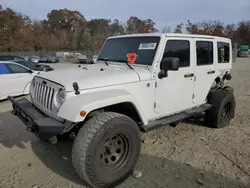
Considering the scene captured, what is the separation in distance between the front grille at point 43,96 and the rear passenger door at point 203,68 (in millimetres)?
2736

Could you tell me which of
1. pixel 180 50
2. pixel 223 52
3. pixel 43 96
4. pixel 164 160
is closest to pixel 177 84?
pixel 180 50

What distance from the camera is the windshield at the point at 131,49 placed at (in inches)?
152

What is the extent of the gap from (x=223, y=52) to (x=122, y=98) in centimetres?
340

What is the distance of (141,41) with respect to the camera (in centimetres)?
409

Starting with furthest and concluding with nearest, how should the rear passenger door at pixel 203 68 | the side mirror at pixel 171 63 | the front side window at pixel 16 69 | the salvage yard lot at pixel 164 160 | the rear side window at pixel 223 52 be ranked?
the front side window at pixel 16 69 < the rear side window at pixel 223 52 < the rear passenger door at pixel 203 68 < the side mirror at pixel 171 63 < the salvage yard lot at pixel 164 160

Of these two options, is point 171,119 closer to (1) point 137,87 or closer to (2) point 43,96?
(1) point 137,87

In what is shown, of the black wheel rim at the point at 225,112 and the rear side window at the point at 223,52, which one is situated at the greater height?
the rear side window at the point at 223,52

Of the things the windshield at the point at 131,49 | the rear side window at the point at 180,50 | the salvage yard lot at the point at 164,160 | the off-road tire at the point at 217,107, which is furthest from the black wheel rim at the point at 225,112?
the windshield at the point at 131,49

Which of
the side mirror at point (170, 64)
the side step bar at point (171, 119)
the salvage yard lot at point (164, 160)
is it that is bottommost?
the salvage yard lot at point (164, 160)

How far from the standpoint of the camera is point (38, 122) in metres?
2.92

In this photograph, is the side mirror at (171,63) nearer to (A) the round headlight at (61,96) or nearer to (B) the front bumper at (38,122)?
(A) the round headlight at (61,96)

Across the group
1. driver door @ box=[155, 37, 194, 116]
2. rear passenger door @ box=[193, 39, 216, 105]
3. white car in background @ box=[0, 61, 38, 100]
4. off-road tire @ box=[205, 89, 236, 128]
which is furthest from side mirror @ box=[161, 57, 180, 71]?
white car in background @ box=[0, 61, 38, 100]

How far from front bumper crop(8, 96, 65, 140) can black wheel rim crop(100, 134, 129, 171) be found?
64 cm

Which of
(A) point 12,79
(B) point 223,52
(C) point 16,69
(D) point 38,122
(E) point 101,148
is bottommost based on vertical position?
(E) point 101,148
